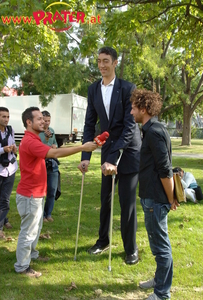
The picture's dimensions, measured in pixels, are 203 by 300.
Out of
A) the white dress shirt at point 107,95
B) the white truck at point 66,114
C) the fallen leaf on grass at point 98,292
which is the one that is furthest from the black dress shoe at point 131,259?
the white truck at point 66,114

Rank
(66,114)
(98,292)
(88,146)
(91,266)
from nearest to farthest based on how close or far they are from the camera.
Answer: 1. (98,292)
2. (88,146)
3. (91,266)
4. (66,114)

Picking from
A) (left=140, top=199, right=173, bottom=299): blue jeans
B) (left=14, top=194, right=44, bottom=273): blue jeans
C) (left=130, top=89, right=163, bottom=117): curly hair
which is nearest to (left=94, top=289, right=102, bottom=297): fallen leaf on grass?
(left=140, top=199, right=173, bottom=299): blue jeans

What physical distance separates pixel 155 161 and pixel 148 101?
1.91ft

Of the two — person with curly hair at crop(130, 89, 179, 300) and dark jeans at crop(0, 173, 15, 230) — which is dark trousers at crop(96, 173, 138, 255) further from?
dark jeans at crop(0, 173, 15, 230)

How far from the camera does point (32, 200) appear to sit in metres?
3.49

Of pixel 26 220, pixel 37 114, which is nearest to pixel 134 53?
pixel 37 114

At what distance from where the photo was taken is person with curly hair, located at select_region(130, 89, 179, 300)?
271cm

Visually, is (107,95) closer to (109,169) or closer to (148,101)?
(109,169)

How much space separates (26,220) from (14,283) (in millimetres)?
692

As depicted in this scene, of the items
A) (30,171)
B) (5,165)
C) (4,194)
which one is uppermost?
(30,171)

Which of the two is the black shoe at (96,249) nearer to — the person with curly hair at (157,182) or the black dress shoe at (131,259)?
the black dress shoe at (131,259)

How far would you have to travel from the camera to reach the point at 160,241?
9.34 feet

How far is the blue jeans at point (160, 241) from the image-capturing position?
2.82 metres

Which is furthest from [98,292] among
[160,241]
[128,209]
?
[128,209]
